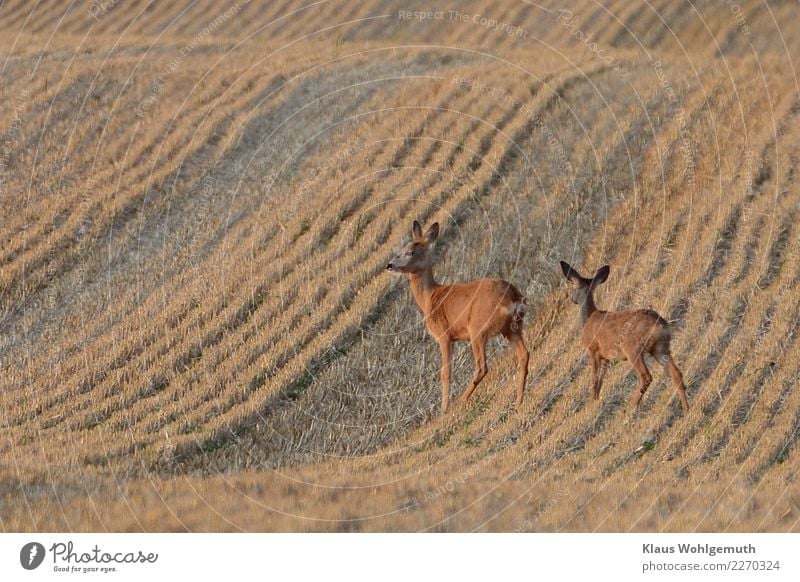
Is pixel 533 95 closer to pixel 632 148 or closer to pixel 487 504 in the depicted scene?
pixel 632 148

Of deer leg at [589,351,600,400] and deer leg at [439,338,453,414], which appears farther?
deer leg at [439,338,453,414]

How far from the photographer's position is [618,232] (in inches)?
777

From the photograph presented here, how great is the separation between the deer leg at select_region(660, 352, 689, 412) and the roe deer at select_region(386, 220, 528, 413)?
65.9 inches

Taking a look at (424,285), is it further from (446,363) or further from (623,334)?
(623,334)

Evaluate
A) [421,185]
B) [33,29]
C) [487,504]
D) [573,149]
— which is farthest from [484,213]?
[33,29]

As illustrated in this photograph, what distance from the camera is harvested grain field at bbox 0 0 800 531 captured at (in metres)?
13.0

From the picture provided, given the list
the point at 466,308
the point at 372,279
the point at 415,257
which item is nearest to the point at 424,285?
the point at 415,257

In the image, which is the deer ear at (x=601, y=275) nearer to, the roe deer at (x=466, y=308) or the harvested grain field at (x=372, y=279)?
the roe deer at (x=466, y=308)

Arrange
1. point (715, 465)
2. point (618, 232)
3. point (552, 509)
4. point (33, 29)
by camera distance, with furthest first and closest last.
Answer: point (33, 29) → point (618, 232) → point (715, 465) → point (552, 509)

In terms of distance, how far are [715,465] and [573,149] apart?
32.2 feet

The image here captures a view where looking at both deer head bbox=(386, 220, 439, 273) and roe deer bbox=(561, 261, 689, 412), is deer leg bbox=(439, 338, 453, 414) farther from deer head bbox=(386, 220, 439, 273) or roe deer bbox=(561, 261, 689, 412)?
roe deer bbox=(561, 261, 689, 412)

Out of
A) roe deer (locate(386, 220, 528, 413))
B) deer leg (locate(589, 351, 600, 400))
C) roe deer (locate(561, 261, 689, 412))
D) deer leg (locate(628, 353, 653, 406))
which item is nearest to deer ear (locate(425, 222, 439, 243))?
roe deer (locate(386, 220, 528, 413))

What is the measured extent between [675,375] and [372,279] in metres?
6.08

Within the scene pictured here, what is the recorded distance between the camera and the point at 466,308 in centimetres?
1424
